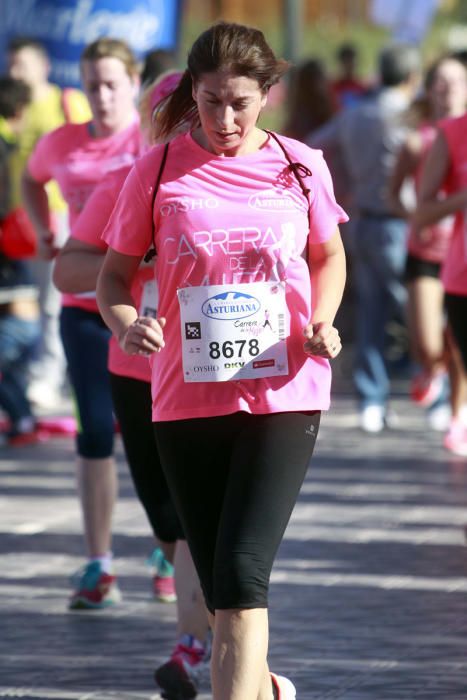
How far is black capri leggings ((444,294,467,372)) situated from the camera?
6.58 meters

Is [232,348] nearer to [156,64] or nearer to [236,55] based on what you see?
[236,55]

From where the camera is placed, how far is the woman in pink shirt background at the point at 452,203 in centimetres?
662

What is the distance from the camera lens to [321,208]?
4.09 m

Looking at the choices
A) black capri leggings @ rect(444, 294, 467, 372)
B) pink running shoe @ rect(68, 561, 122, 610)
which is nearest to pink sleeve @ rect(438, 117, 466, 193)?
black capri leggings @ rect(444, 294, 467, 372)

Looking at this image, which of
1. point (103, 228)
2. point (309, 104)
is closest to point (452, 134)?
point (103, 228)

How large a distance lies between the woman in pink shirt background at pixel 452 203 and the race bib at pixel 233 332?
272 centimetres

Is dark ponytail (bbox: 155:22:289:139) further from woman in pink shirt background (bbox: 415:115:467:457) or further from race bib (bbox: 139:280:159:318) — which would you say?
woman in pink shirt background (bbox: 415:115:467:457)

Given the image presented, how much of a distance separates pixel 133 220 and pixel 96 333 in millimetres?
1903

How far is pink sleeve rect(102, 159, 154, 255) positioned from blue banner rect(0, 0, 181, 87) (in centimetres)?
713

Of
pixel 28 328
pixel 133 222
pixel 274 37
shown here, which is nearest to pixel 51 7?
pixel 28 328

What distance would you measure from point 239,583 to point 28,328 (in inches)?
254

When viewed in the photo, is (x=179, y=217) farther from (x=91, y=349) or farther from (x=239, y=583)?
(x=91, y=349)

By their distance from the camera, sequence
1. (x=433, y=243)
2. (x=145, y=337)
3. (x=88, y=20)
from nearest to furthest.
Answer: (x=145, y=337), (x=433, y=243), (x=88, y=20)

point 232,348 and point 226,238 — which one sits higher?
point 226,238
